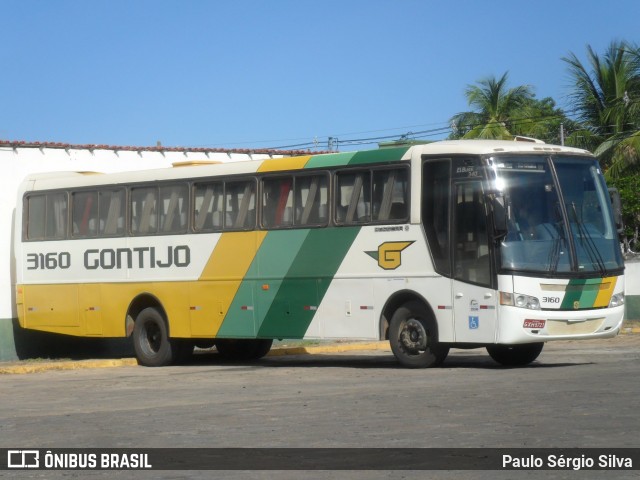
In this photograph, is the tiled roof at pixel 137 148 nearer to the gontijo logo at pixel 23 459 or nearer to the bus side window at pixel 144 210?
the bus side window at pixel 144 210

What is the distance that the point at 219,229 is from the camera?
2122 centimetres

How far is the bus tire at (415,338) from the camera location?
18.5 metres

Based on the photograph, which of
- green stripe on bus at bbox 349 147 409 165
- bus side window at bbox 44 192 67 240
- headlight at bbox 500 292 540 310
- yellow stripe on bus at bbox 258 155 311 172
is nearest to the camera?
headlight at bbox 500 292 540 310

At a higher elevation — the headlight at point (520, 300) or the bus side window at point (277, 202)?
the bus side window at point (277, 202)

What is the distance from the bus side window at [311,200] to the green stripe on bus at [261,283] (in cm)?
25

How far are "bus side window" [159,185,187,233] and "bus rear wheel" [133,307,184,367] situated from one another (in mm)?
Result: 1590

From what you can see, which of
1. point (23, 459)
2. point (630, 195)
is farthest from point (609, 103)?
point (23, 459)

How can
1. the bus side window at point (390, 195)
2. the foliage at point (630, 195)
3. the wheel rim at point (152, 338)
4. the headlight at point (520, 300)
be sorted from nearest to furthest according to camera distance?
1. the headlight at point (520, 300)
2. the bus side window at point (390, 195)
3. the wheel rim at point (152, 338)
4. the foliage at point (630, 195)

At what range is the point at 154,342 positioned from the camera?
74.2ft

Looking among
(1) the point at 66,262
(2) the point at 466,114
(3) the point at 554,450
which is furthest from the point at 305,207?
(2) the point at 466,114

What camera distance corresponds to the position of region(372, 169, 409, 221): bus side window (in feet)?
61.2

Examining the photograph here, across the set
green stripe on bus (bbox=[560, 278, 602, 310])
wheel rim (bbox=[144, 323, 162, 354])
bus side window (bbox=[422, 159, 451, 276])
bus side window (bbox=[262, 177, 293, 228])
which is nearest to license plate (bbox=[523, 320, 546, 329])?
green stripe on bus (bbox=[560, 278, 602, 310])

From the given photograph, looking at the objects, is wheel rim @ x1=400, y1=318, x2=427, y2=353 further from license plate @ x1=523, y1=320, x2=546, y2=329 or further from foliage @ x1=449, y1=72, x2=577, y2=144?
foliage @ x1=449, y1=72, x2=577, y2=144

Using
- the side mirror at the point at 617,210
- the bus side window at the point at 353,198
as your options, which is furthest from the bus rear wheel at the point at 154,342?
the side mirror at the point at 617,210
